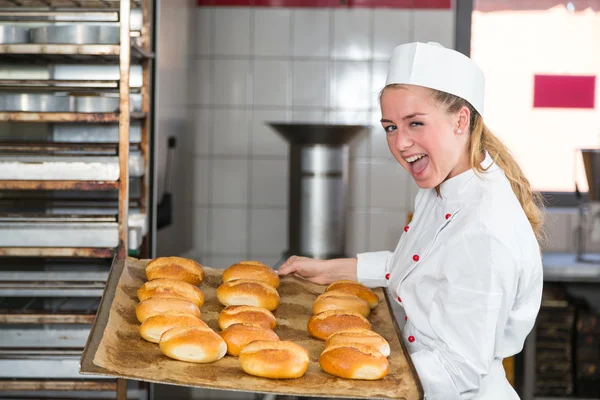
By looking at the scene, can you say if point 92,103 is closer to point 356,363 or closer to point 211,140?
point 356,363

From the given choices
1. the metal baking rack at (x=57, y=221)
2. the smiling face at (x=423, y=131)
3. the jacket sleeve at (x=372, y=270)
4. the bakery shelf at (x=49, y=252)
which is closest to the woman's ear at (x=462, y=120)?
the smiling face at (x=423, y=131)

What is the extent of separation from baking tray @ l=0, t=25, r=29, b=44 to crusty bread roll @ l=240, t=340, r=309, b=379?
1203 mm

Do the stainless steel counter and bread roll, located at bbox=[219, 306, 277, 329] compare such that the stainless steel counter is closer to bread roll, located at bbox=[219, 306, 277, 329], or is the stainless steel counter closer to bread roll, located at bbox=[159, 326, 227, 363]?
bread roll, located at bbox=[219, 306, 277, 329]

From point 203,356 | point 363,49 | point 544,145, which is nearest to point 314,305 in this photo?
point 203,356

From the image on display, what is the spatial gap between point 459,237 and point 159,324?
25.5 inches

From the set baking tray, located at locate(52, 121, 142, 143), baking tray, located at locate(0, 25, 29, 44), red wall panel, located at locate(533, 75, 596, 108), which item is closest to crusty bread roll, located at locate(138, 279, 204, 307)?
baking tray, located at locate(0, 25, 29, 44)

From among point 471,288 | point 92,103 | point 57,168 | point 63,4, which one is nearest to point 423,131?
point 471,288

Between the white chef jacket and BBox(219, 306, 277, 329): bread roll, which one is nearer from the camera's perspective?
the white chef jacket

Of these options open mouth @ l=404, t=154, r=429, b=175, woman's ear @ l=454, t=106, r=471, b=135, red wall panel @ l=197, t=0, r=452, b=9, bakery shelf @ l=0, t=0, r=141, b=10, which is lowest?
open mouth @ l=404, t=154, r=429, b=175

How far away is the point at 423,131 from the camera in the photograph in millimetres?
1504

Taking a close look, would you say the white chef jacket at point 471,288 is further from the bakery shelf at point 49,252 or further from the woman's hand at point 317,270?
the bakery shelf at point 49,252

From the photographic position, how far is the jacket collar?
160cm

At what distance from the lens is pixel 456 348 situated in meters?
1.42

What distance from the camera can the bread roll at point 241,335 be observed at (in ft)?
4.79
